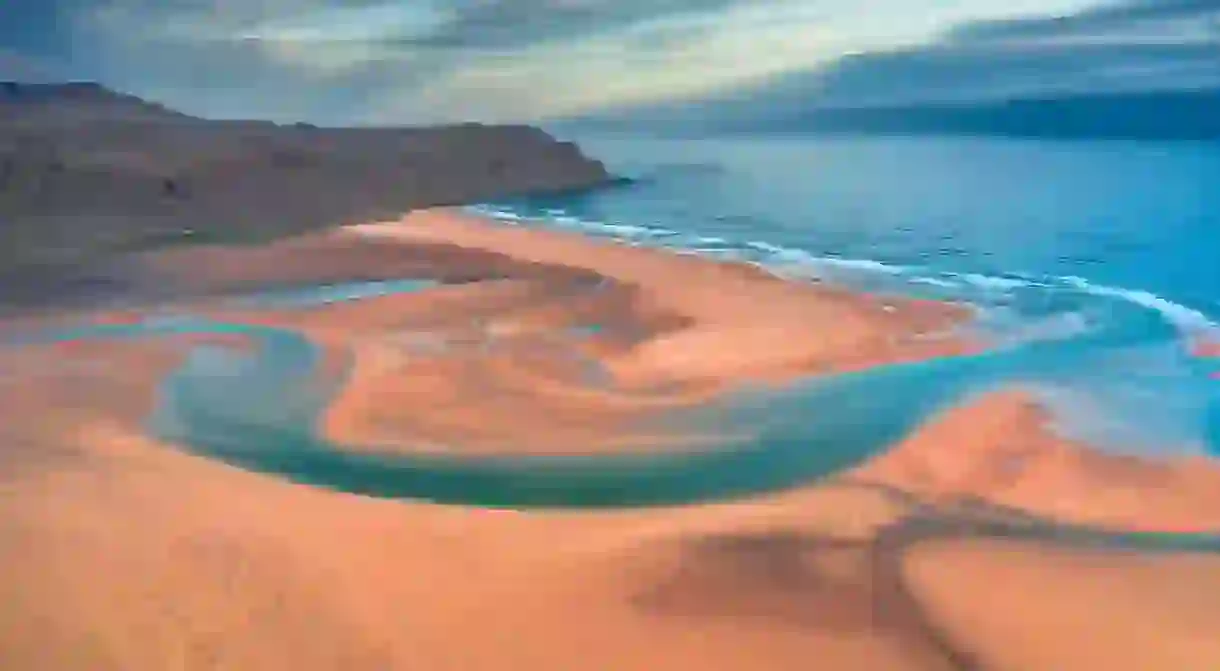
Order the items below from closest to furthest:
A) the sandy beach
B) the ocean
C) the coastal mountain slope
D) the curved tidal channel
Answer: the sandy beach < the curved tidal channel < the ocean < the coastal mountain slope

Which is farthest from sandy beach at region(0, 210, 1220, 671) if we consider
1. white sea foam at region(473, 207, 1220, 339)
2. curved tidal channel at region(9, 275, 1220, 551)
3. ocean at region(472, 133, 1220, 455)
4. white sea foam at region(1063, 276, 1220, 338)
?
white sea foam at region(473, 207, 1220, 339)

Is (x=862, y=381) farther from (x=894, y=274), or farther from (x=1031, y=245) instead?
(x=1031, y=245)

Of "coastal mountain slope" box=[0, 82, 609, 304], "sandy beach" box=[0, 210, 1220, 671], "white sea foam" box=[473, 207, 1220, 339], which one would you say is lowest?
"sandy beach" box=[0, 210, 1220, 671]

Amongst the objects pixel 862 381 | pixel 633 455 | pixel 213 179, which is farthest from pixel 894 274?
pixel 213 179

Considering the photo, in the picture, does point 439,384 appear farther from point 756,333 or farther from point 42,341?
point 42,341

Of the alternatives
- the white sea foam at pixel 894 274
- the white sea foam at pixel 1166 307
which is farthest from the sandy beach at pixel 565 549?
the white sea foam at pixel 894 274

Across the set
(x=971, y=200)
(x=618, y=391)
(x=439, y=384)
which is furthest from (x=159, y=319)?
(x=971, y=200)

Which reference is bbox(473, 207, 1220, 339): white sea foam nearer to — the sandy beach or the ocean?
the ocean
